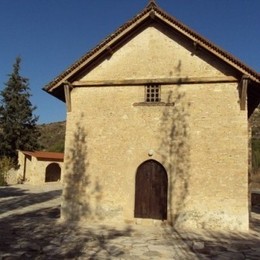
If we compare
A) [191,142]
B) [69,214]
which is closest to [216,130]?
[191,142]

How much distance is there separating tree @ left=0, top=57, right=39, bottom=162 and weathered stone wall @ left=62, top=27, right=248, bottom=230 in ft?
103

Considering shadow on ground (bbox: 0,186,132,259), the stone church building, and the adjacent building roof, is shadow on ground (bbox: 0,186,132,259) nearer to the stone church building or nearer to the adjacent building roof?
the stone church building

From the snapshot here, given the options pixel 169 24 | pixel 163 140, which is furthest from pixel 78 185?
pixel 169 24

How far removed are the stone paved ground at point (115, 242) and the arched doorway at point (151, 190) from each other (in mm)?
785

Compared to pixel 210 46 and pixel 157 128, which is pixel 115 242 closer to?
pixel 157 128

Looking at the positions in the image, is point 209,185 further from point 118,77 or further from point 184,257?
point 118,77

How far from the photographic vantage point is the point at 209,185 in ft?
43.5

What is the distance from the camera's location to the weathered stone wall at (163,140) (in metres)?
13.2

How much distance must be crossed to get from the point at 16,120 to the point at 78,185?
3312 centimetres

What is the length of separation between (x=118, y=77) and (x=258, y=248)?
836cm

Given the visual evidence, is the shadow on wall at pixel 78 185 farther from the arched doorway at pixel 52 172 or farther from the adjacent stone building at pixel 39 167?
the arched doorway at pixel 52 172

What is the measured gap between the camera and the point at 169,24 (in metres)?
14.2

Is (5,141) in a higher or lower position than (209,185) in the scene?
higher

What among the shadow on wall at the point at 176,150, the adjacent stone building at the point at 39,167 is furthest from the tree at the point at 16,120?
the shadow on wall at the point at 176,150
